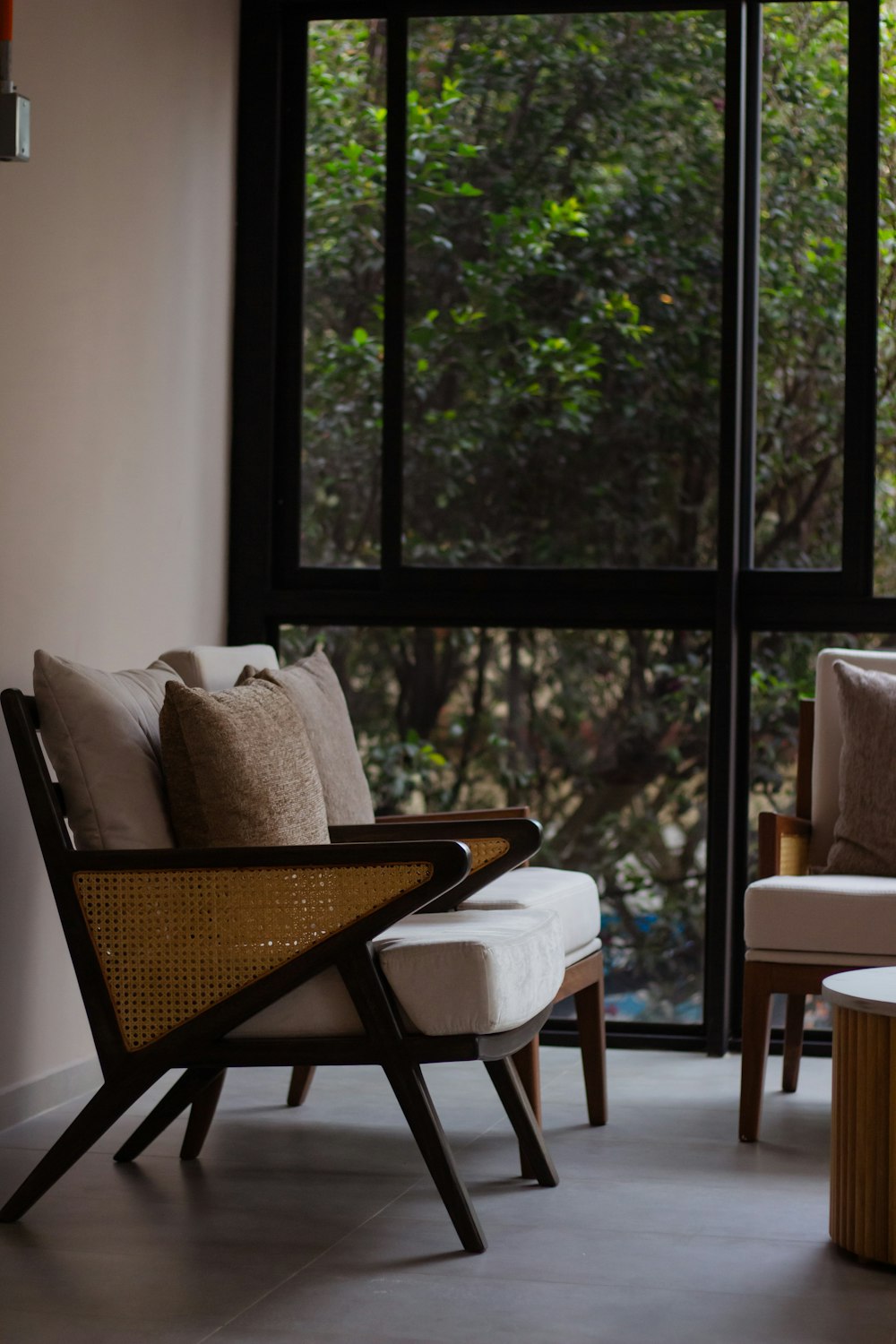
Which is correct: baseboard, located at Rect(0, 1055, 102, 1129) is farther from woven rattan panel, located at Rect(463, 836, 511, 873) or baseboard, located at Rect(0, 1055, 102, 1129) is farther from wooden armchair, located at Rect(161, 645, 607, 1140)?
woven rattan panel, located at Rect(463, 836, 511, 873)

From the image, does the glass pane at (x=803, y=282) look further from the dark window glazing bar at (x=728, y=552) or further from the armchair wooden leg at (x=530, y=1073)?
the armchair wooden leg at (x=530, y=1073)

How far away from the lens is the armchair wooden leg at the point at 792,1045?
3838 mm

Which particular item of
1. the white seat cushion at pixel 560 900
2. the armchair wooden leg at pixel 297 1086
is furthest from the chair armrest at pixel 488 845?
the armchair wooden leg at pixel 297 1086

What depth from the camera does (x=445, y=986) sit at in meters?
2.60

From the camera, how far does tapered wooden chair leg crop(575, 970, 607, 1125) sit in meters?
3.48

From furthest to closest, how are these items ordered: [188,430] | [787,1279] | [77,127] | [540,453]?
[540,453]
[188,430]
[77,127]
[787,1279]

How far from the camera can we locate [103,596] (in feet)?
12.5

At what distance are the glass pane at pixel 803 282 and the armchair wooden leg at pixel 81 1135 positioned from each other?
8.02 feet

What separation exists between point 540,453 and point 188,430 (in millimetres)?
963

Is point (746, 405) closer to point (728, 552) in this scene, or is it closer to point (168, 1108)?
point (728, 552)

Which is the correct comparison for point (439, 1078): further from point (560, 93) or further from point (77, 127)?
point (560, 93)

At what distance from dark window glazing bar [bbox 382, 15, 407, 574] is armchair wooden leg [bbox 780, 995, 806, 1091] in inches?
63.6

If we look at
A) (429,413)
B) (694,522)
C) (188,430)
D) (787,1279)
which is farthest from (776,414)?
(787,1279)

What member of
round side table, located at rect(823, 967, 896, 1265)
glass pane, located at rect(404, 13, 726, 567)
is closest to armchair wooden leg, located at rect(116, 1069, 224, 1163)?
round side table, located at rect(823, 967, 896, 1265)
